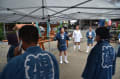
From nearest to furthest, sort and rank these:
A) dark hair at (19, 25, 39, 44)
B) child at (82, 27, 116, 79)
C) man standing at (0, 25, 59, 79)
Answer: man standing at (0, 25, 59, 79), dark hair at (19, 25, 39, 44), child at (82, 27, 116, 79)

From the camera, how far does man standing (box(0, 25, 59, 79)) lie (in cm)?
93

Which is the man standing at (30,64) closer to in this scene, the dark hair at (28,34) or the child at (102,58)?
the dark hair at (28,34)

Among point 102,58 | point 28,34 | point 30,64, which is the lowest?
point 102,58

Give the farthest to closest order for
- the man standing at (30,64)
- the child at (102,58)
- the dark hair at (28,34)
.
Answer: the child at (102,58), the dark hair at (28,34), the man standing at (30,64)

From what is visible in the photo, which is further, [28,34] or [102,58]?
[102,58]

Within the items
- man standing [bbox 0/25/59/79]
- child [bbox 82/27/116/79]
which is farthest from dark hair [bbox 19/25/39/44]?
child [bbox 82/27/116/79]

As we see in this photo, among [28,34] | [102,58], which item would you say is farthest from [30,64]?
[102,58]

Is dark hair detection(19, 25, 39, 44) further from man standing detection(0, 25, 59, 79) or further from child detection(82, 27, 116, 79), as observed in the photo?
child detection(82, 27, 116, 79)

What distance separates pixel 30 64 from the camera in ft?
3.22

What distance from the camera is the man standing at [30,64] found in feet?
3.04

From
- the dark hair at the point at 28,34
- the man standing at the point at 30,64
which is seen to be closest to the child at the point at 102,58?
the man standing at the point at 30,64

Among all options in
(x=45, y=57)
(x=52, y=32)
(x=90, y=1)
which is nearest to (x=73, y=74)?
(x=90, y=1)

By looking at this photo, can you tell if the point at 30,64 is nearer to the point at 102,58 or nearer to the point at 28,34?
the point at 28,34

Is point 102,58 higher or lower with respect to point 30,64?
lower
